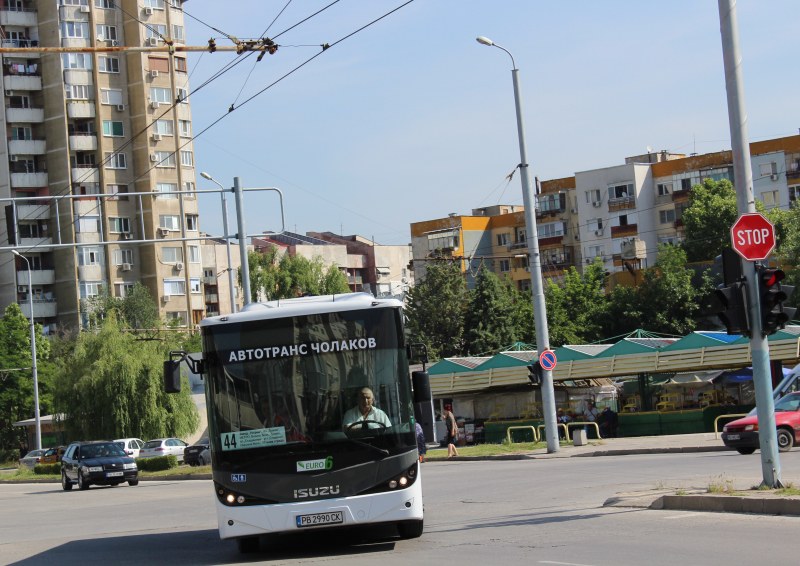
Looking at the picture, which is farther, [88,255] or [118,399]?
[88,255]

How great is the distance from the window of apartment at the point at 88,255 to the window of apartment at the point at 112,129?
8811 mm

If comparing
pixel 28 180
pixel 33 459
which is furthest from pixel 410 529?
pixel 28 180

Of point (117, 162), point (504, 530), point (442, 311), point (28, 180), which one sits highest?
point (117, 162)

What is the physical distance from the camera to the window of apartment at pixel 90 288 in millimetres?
91500

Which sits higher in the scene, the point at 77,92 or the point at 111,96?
the point at 77,92

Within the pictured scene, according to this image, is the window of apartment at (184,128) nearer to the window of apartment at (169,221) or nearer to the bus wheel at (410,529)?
the window of apartment at (169,221)

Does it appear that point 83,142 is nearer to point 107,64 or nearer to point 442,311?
point 107,64

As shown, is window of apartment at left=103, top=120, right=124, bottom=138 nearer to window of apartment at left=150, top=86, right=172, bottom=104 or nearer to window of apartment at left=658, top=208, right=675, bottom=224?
window of apartment at left=150, top=86, right=172, bottom=104

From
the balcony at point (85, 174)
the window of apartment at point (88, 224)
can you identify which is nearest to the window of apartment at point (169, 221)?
the window of apartment at point (88, 224)

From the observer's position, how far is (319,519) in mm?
13078

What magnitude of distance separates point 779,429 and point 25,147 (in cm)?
7445

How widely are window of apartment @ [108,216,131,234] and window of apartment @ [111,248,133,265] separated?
2.22 metres

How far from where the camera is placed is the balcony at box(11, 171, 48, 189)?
9031cm

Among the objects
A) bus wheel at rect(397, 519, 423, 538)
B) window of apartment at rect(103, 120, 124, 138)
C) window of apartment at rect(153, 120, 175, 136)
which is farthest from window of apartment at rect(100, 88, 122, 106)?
bus wheel at rect(397, 519, 423, 538)
